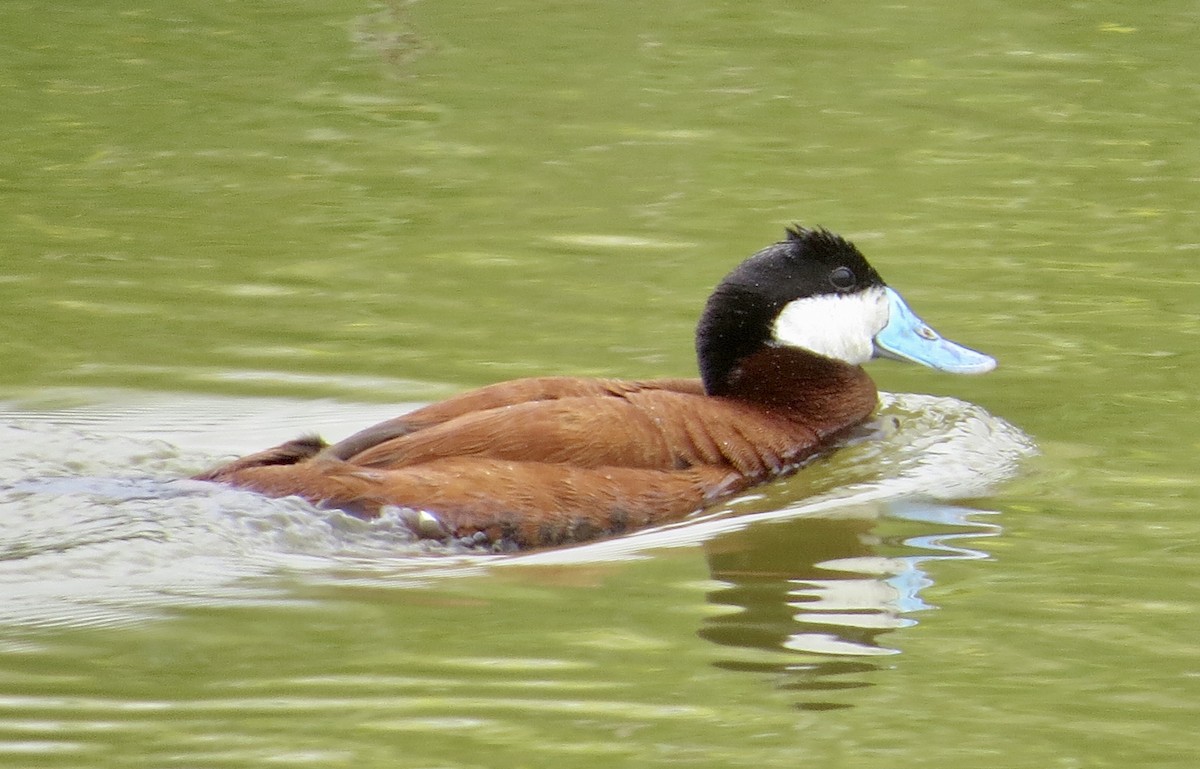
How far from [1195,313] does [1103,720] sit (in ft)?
15.0

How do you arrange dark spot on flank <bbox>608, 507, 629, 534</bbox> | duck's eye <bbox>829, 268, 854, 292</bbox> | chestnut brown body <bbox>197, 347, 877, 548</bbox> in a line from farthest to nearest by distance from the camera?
1. duck's eye <bbox>829, 268, 854, 292</bbox>
2. dark spot on flank <bbox>608, 507, 629, 534</bbox>
3. chestnut brown body <bbox>197, 347, 877, 548</bbox>

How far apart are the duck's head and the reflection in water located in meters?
0.83

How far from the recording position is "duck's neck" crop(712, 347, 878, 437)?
7.38 metres

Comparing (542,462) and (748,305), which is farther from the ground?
(748,305)

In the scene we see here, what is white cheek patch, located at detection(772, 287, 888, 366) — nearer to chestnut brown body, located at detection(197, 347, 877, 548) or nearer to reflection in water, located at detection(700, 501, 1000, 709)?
chestnut brown body, located at detection(197, 347, 877, 548)

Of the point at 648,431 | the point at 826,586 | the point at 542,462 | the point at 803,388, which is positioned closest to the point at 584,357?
the point at 803,388

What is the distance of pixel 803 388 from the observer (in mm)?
7508

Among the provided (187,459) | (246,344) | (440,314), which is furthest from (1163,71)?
(187,459)

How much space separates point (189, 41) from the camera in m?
15.1

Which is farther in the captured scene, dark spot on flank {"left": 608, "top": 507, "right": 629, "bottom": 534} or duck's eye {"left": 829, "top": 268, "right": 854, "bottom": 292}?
duck's eye {"left": 829, "top": 268, "right": 854, "bottom": 292}

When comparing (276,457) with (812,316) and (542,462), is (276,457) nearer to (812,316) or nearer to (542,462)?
(542,462)

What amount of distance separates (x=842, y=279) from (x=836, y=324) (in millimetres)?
165

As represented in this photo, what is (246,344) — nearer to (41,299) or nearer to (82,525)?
(41,299)

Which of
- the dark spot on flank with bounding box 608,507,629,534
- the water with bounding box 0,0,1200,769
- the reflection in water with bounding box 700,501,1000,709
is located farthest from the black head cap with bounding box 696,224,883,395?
the dark spot on flank with bounding box 608,507,629,534
